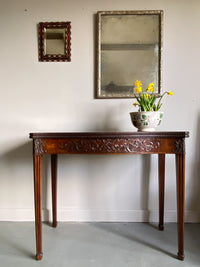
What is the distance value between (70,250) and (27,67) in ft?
4.97

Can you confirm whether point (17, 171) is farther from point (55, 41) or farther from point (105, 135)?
point (55, 41)

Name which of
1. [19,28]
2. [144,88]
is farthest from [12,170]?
[144,88]

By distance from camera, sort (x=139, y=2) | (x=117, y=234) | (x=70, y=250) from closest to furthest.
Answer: (x=70, y=250), (x=117, y=234), (x=139, y=2)

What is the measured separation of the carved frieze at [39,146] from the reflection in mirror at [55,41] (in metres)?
0.93

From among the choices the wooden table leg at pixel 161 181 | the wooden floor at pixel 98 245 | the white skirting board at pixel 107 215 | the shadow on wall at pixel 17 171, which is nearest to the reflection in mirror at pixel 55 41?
the shadow on wall at pixel 17 171

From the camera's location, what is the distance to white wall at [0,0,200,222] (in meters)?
1.77

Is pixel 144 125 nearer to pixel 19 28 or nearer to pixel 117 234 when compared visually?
pixel 117 234

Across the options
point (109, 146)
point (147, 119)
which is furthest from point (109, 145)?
point (147, 119)

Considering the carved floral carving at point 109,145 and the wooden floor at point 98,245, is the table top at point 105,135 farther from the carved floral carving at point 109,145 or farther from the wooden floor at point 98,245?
the wooden floor at point 98,245

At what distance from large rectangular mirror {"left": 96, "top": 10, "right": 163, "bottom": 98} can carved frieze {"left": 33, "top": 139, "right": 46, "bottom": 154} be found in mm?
738

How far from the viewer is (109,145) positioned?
4.18 ft

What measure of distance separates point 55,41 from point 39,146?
104 centimetres

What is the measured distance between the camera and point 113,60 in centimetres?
177

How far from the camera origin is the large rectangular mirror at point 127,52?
1.75 meters
